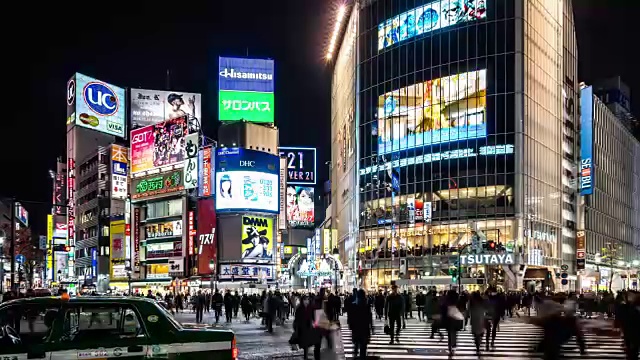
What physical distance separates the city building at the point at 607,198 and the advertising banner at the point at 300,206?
50.3 m

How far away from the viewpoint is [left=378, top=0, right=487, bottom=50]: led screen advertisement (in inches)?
2643

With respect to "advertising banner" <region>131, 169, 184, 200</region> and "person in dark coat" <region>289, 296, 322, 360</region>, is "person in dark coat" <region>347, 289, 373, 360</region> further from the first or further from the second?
"advertising banner" <region>131, 169, 184, 200</region>

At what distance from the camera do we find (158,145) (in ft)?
284

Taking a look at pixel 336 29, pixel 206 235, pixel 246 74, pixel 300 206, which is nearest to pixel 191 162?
pixel 206 235

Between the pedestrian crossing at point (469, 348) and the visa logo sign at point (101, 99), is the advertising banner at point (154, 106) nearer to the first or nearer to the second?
the visa logo sign at point (101, 99)

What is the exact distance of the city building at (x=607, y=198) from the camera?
82375 mm

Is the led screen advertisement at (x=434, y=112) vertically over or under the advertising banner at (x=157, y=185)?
over

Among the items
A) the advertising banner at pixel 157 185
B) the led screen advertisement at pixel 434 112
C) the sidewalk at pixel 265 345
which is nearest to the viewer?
the sidewalk at pixel 265 345

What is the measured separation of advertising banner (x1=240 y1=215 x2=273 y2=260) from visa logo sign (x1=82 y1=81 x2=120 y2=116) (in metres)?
57.4

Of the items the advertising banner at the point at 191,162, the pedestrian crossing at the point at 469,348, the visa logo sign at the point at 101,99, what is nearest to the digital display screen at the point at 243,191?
the advertising banner at the point at 191,162

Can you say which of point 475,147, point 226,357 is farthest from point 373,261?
point 226,357

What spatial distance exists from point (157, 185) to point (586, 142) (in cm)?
5236

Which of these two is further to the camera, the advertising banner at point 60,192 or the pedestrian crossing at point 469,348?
Result: the advertising banner at point 60,192

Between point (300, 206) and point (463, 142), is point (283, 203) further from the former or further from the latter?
point (463, 142)
